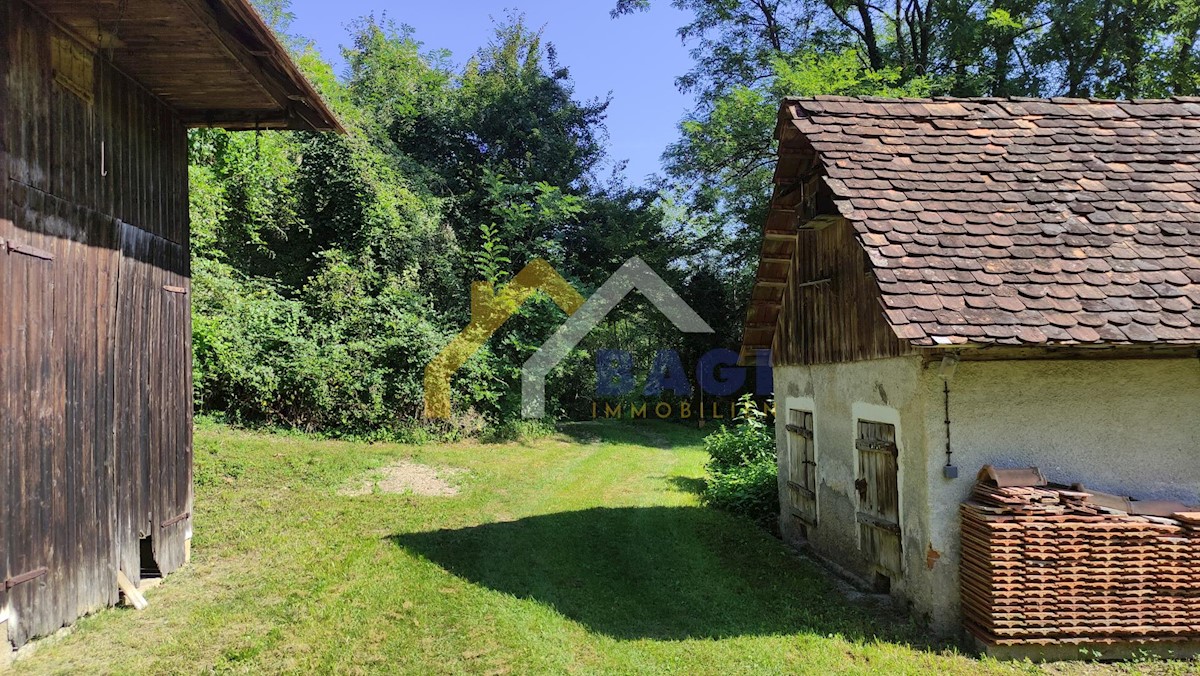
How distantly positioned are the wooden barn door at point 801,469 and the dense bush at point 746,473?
50.9 inches

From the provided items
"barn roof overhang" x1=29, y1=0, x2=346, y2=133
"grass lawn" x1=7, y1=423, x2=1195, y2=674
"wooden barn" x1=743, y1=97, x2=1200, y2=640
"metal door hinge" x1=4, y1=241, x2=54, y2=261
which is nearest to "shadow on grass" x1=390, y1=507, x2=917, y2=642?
"grass lawn" x1=7, y1=423, x2=1195, y2=674

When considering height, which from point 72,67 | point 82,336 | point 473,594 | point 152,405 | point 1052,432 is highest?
point 72,67

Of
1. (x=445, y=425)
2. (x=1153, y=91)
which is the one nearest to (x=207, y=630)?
(x=445, y=425)

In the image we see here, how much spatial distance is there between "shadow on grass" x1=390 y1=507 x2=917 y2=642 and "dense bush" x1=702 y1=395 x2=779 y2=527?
29.7 inches

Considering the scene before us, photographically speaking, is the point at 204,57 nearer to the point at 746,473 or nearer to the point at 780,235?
the point at 780,235

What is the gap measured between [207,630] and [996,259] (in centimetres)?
728

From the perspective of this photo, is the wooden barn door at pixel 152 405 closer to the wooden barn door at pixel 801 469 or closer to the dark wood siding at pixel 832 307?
the dark wood siding at pixel 832 307

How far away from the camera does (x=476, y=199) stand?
22.2 meters

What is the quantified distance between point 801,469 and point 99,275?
810 centimetres

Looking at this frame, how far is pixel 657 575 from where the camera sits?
754 centimetres

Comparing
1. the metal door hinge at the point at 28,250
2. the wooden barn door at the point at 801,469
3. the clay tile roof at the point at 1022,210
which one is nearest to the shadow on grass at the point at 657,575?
the wooden barn door at the point at 801,469

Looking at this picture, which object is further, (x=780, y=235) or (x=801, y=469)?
(x=801, y=469)

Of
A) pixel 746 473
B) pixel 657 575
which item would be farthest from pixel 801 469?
pixel 746 473

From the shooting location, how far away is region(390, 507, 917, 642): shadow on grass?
6001 millimetres
